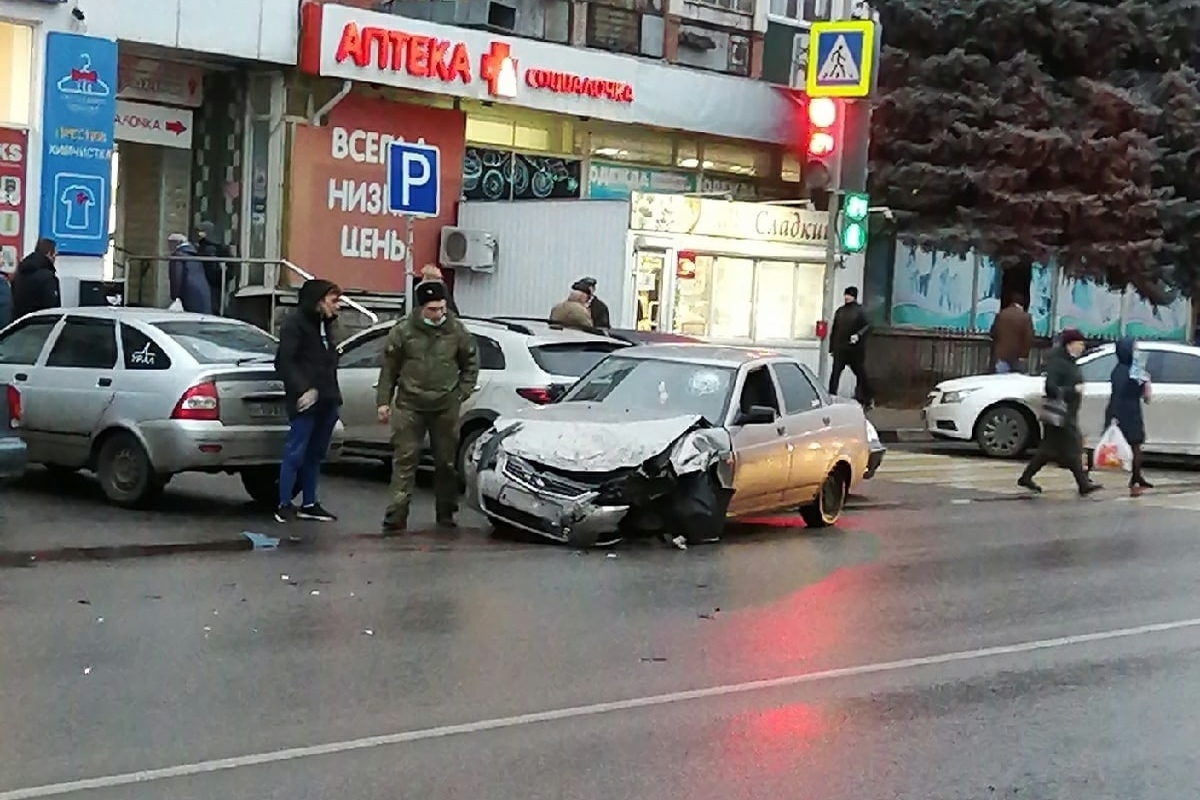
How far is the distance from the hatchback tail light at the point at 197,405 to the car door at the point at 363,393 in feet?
9.19

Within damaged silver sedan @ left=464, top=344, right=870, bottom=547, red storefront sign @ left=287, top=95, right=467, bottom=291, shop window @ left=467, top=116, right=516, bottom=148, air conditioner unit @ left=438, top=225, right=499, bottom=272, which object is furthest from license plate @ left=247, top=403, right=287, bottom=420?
shop window @ left=467, top=116, right=516, bottom=148

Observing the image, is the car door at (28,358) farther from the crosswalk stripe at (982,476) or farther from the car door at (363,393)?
the crosswalk stripe at (982,476)

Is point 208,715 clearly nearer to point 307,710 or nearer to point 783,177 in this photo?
point 307,710

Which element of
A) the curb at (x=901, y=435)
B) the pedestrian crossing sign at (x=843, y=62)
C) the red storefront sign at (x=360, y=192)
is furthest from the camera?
the curb at (x=901, y=435)

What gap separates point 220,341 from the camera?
1417cm

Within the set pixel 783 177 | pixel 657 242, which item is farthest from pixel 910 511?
pixel 783 177

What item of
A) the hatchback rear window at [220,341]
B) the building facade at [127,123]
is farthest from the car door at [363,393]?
the building facade at [127,123]

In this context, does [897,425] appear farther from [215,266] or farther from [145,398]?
[145,398]

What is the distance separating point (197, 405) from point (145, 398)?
1.52 ft

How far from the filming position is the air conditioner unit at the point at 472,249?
25312 millimetres

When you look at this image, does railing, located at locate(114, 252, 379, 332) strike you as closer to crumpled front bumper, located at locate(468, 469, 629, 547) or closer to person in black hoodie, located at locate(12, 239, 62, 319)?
person in black hoodie, located at locate(12, 239, 62, 319)

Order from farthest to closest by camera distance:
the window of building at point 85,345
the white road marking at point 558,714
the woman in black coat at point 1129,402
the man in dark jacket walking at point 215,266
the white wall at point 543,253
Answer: the white wall at point 543,253 < the man in dark jacket walking at point 215,266 < the woman in black coat at point 1129,402 < the window of building at point 85,345 < the white road marking at point 558,714

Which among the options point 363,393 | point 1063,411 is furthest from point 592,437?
point 1063,411

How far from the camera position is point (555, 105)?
2605 centimetres
